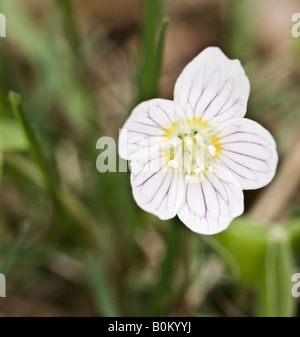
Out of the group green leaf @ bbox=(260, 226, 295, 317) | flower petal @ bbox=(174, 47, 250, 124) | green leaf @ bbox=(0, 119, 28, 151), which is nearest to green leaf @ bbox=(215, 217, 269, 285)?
green leaf @ bbox=(260, 226, 295, 317)

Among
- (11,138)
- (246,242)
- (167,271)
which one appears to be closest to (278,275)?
(246,242)

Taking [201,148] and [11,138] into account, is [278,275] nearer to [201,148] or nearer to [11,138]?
[201,148]

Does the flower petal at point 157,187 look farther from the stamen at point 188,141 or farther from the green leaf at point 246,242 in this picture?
the green leaf at point 246,242

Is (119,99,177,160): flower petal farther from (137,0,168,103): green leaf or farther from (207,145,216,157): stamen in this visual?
(137,0,168,103): green leaf

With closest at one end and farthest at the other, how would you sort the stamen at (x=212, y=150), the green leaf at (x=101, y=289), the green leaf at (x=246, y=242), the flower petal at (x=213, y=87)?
the flower petal at (x=213, y=87) → the stamen at (x=212, y=150) → the green leaf at (x=246, y=242) → the green leaf at (x=101, y=289)

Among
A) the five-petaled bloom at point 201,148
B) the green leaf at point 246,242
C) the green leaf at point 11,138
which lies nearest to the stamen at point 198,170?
the five-petaled bloom at point 201,148
